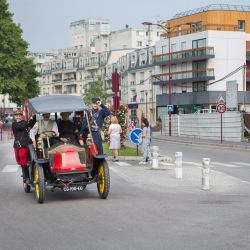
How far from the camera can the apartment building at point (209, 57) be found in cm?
8875

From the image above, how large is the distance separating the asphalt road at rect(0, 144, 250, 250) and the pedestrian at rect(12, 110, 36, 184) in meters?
0.63

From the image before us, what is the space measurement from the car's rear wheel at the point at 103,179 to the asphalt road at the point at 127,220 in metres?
0.19

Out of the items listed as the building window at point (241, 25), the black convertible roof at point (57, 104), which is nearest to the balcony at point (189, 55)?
the building window at point (241, 25)

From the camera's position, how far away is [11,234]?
30.2 ft

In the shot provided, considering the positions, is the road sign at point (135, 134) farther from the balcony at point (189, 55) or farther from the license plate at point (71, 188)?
the balcony at point (189, 55)

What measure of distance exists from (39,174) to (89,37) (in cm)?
16662

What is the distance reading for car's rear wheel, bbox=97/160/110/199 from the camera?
13.0 meters

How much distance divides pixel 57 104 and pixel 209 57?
76.3m

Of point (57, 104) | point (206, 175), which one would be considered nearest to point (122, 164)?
point (206, 175)

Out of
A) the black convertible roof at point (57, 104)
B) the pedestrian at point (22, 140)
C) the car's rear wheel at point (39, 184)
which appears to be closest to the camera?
the car's rear wheel at point (39, 184)

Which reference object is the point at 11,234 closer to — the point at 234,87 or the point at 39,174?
the point at 39,174

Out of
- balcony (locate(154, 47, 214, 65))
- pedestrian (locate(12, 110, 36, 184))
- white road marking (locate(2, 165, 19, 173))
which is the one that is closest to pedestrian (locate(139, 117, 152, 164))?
white road marking (locate(2, 165, 19, 173))

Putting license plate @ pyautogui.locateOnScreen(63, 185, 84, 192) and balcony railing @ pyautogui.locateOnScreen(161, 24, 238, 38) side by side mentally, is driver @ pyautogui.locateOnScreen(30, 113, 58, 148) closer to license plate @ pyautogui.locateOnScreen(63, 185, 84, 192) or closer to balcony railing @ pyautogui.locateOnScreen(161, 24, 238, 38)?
license plate @ pyautogui.locateOnScreen(63, 185, 84, 192)

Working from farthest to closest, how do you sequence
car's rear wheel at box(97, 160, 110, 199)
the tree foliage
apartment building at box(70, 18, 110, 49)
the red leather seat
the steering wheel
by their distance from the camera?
apartment building at box(70, 18, 110, 49)
the tree foliage
the steering wheel
the red leather seat
car's rear wheel at box(97, 160, 110, 199)
